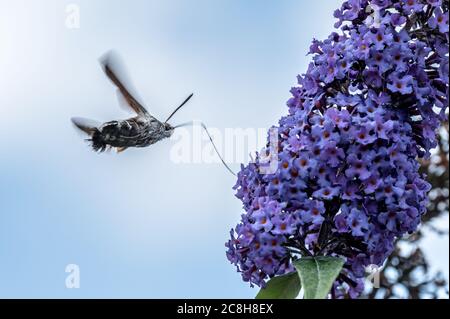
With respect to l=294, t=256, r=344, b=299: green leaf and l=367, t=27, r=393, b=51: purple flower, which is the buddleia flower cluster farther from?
l=294, t=256, r=344, b=299: green leaf

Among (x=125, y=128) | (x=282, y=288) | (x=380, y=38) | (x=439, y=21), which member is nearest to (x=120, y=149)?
(x=125, y=128)

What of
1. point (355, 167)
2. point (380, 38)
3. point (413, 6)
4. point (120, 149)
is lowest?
point (355, 167)

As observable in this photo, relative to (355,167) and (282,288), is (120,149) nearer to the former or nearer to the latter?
(282,288)

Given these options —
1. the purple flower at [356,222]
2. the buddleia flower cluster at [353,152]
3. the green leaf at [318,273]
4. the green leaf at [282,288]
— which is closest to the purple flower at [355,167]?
the buddleia flower cluster at [353,152]


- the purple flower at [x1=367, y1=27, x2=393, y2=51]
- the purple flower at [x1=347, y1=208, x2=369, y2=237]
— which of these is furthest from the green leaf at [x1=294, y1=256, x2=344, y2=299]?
the purple flower at [x1=367, y1=27, x2=393, y2=51]
